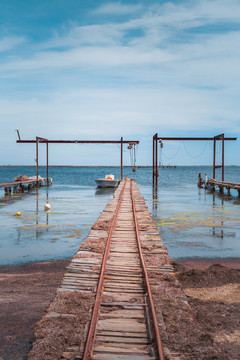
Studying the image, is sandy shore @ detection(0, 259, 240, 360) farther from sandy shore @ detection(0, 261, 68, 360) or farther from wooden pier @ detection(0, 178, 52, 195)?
wooden pier @ detection(0, 178, 52, 195)

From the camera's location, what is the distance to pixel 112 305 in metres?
5.66

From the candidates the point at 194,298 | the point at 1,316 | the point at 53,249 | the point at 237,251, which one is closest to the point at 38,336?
the point at 1,316

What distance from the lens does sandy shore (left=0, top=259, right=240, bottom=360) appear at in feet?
18.1

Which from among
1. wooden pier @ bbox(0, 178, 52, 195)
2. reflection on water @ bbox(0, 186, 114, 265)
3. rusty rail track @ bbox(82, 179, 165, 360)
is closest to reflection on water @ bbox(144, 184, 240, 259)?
reflection on water @ bbox(0, 186, 114, 265)

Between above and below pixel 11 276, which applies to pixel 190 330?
above

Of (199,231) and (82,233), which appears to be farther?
(199,231)

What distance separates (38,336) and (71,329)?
485mm

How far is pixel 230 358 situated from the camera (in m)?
4.59

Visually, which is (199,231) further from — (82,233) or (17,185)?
(17,185)

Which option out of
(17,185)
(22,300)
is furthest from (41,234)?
(17,185)

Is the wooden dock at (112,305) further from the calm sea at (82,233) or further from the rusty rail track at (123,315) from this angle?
the calm sea at (82,233)

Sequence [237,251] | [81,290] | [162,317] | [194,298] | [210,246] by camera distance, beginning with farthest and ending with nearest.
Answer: [210,246]
[237,251]
[194,298]
[81,290]
[162,317]

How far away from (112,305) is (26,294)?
117 inches

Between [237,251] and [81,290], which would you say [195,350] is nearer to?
[81,290]
